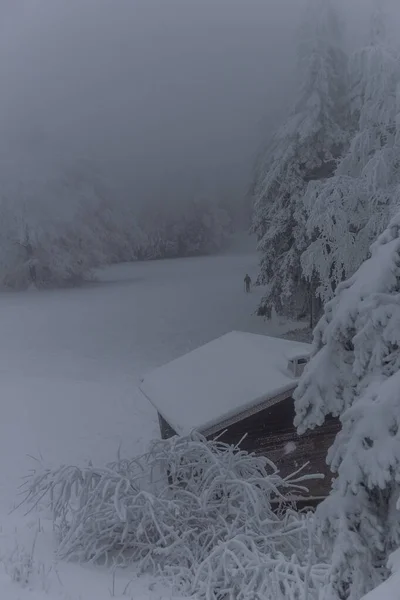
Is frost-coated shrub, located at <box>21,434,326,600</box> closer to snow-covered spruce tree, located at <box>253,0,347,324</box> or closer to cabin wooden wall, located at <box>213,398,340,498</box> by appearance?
cabin wooden wall, located at <box>213,398,340,498</box>

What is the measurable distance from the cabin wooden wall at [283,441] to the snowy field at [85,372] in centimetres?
421

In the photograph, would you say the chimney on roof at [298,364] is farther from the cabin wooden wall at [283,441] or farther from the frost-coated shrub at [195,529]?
the frost-coated shrub at [195,529]

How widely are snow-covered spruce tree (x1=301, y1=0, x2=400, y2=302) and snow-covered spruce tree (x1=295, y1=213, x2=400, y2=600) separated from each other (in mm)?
10610

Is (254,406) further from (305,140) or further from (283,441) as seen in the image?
(305,140)

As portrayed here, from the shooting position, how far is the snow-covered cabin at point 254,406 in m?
9.87

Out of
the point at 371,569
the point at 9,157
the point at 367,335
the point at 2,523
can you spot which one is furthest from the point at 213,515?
the point at 9,157

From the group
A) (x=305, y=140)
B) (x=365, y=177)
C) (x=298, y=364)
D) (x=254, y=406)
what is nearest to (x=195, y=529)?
(x=254, y=406)

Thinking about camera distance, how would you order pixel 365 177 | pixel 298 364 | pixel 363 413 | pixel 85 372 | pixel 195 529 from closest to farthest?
pixel 363 413, pixel 195 529, pixel 298 364, pixel 365 177, pixel 85 372

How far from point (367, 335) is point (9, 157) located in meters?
37.2

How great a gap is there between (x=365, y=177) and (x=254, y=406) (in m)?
7.95

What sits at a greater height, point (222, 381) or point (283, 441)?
point (222, 381)

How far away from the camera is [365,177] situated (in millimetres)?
14648

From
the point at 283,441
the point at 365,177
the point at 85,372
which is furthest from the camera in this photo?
the point at 85,372

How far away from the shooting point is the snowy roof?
9.82m
